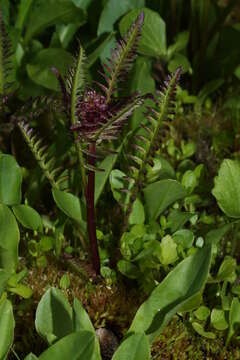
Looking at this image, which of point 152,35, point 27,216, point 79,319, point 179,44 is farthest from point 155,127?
point 179,44

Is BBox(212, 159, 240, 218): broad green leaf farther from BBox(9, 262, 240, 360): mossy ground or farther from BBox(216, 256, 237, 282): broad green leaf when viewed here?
BBox(9, 262, 240, 360): mossy ground

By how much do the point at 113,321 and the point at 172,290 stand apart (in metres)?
0.29

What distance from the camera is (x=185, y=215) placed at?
61.1 inches

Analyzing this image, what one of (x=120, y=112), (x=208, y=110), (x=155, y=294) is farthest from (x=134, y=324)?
(x=208, y=110)

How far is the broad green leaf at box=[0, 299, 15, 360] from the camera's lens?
3.80 feet

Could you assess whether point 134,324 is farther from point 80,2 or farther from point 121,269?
point 80,2

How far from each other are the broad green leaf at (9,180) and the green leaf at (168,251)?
39cm

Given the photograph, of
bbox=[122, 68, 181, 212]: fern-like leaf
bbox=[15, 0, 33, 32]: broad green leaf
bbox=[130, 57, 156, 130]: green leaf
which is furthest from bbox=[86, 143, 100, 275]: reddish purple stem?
bbox=[15, 0, 33, 32]: broad green leaf

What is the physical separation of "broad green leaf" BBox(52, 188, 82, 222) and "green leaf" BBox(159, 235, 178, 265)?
0.77 feet

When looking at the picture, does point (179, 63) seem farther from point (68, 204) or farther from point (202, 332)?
point (202, 332)

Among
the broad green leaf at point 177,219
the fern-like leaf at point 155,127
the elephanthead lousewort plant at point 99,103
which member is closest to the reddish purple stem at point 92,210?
the elephanthead lousewort plant at point 99,103

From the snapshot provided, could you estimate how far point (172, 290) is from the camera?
4.15 feet

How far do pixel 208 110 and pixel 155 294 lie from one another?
106 centimetres

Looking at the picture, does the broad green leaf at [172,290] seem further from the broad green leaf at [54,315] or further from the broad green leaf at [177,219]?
the broad green leaf at [177,219]
